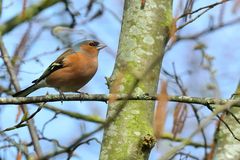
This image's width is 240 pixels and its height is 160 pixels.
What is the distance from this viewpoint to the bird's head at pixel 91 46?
23.0 ft

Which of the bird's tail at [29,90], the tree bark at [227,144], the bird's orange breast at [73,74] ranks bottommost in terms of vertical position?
the tree bark at [227,144]

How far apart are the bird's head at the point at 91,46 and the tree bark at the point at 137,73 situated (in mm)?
2090

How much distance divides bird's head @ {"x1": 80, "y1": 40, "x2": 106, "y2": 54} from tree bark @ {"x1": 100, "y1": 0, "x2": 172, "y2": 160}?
209 cm

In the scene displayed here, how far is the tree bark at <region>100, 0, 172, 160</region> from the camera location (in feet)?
13.9

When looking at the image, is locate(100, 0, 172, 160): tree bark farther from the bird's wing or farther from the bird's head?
the bird's head

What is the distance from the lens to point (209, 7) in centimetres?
430

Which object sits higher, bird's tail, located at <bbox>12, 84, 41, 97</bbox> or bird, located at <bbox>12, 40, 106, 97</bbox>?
bird, located at <bbox>12, 40, 106, 97</bbox>

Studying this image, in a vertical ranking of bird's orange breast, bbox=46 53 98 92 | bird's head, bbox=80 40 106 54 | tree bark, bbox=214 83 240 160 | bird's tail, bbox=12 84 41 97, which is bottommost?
tree bark, bbox=214 83 240 160

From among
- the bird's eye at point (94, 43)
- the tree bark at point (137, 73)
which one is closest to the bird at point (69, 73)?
the bird's eye at point (94, 43)

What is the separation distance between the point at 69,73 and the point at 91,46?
85cm

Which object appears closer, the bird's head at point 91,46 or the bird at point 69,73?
the bird at point 69,73

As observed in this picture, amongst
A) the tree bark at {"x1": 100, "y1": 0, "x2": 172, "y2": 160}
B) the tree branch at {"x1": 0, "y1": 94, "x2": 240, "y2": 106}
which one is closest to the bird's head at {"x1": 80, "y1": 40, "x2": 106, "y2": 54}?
the tree bark at {"x1": 100, "y1": 0, "x2": 172, "y2": 160}

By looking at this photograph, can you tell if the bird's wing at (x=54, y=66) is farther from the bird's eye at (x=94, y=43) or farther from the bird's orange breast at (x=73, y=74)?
the bird's eye at (x=94, y=43)

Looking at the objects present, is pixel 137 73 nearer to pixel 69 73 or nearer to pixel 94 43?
pixel 69 73
